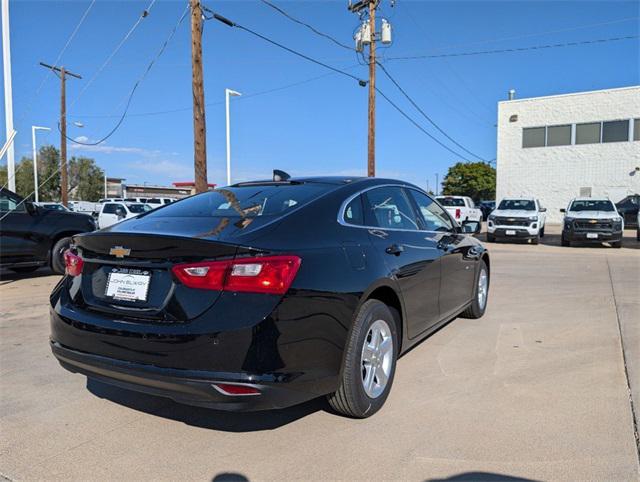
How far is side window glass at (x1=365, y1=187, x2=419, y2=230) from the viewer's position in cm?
384

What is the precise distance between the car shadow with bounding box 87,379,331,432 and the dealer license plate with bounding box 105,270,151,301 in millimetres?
1013

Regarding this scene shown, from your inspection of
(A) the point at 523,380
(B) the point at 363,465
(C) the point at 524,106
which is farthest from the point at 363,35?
(B) the point at 363,465

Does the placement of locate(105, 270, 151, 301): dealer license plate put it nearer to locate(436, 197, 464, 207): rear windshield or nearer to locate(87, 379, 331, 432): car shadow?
locate(87, 379, 331, 432): car shadow

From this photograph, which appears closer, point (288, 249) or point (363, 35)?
point (288, 249)

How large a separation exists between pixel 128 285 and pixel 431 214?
3066 millimetres

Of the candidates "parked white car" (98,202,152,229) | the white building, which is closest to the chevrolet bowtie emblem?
"parked white car" (98,202,152,229)

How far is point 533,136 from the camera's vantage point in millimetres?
31188

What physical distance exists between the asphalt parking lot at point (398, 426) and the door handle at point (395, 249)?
1.04 meters

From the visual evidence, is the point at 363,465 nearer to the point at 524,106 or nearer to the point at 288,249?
the point at 288,249

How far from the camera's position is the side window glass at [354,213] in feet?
11.5

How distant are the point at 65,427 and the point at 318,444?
5.40ft

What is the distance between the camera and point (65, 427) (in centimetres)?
330

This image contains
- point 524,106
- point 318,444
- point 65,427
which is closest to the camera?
point 318,444

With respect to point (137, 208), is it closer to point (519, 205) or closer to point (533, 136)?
point (519, 205)
